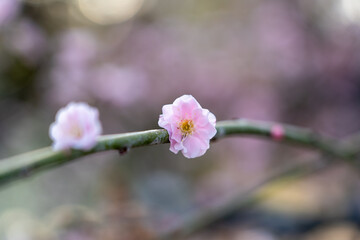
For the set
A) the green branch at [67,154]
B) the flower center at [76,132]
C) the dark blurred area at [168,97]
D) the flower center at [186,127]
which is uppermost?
the dark blurred area at [168,97]

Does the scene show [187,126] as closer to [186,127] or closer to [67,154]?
[186,127]

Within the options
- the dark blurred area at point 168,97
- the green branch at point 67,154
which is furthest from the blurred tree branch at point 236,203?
the green branch at point 67,154

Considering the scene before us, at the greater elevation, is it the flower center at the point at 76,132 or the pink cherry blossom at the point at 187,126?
the flower center at the point at 76,132

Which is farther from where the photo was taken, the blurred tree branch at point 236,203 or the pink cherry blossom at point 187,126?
the blurred tree branch at point 236,203

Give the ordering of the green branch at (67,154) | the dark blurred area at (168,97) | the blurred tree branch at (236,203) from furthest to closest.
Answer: the dark blurred area at (168,97) < the blurred tree branch at (236,203) < the green branch at (67,154)

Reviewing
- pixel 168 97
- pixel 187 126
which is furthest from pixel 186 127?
pixel 168 97

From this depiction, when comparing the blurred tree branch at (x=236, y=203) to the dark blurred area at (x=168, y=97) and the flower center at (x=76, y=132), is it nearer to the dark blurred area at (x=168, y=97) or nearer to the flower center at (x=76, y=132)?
the dark blurred area at (x=168, y=97)

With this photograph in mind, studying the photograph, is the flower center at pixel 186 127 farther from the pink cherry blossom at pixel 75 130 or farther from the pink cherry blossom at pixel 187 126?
the pink cherry blossom at pixel 75 130

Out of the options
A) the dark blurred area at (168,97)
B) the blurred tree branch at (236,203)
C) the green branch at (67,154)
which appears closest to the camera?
the green branch at (67,154)
